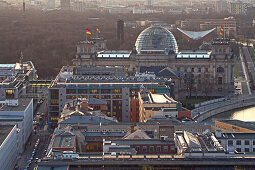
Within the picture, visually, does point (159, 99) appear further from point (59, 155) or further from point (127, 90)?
point (59, 155)

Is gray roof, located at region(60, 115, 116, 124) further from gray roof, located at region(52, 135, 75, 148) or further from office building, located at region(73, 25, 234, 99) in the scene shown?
office building, located at region(73, 25, 234, 99)

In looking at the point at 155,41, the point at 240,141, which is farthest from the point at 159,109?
the point at 155,41

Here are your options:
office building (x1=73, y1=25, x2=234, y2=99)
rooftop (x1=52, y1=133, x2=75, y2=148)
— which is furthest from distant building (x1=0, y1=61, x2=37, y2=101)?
rooftop (x1=52, y1=133, x2=75, y2=148)

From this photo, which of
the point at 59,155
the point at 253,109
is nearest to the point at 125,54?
the point at 253,109

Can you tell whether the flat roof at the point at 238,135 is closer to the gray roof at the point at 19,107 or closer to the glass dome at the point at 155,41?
the gray roof at the point at 19,107

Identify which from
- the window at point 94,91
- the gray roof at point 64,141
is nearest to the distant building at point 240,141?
the gray roof at point 64,141

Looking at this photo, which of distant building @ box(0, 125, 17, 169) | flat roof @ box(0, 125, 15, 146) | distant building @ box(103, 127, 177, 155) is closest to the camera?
distant building @ box(103, 127, 177, 155)
